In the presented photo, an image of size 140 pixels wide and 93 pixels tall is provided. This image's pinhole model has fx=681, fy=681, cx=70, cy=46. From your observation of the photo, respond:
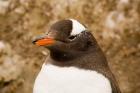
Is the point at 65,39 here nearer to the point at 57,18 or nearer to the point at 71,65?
the point at 71,65

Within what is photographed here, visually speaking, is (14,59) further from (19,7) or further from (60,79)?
(60,79)

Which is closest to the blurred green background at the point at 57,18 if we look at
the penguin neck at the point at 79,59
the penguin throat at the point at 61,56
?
the penguin neck at the point at 79,59

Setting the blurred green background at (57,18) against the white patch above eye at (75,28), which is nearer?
the white patch above eye at (75,28)

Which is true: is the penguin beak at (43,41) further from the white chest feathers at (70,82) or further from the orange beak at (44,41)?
the white chest feathers at (70,82)

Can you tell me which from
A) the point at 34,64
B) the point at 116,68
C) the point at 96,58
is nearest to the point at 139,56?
the point at 116,68

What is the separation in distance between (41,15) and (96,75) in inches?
69.1

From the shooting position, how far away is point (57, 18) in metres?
5.01

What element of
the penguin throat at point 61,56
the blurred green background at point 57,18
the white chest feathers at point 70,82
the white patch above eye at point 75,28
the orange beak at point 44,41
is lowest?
the white chest feathers at point 70,82

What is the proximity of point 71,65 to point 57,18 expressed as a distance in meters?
1.67

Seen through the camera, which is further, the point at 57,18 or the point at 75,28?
the point at 57,18

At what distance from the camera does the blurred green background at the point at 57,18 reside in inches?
192

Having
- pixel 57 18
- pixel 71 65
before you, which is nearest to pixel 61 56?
pixel 71 65

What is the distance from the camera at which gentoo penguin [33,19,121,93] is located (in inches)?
131

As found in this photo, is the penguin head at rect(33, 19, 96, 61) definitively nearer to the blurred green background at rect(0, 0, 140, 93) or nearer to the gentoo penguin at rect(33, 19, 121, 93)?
the gentoo penguin at rect(33, 19, 121, 93)
